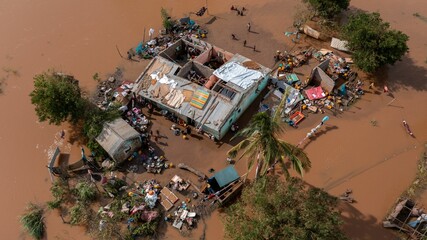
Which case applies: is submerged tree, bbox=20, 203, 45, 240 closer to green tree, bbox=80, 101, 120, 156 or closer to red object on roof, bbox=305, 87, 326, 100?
green tree, bbox=80, 101, 120, 156

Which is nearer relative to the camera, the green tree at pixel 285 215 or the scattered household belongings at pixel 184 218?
the green tree at pixel 285 215

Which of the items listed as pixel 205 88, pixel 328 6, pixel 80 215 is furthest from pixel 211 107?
pixel 328 6

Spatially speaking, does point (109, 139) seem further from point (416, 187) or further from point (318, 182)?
point (416, 187)

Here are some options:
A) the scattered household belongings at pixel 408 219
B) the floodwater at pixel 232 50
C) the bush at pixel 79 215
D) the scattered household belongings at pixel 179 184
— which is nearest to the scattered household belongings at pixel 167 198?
the scattered household belongings at pixel 179 184

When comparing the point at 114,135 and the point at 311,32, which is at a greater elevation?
the point at 311,32

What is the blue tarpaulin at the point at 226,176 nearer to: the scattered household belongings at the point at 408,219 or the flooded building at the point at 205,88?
the flooded building at the point at 205,88

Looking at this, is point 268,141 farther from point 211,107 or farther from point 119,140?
point 119,140
